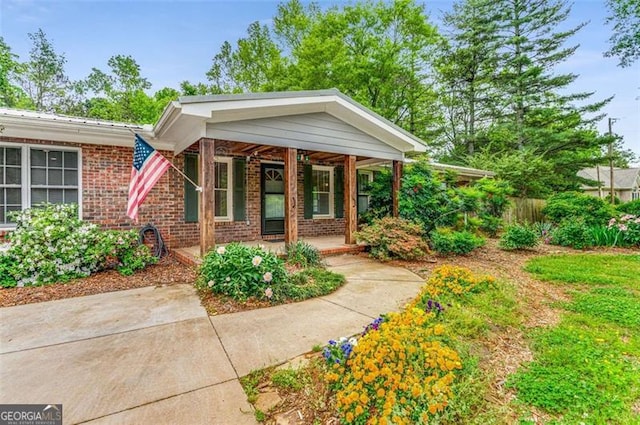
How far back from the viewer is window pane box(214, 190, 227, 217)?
774cm

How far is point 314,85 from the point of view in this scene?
16469 millimetres

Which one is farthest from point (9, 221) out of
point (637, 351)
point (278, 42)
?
point (278, 42)

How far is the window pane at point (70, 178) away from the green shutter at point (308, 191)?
5490 millimetres

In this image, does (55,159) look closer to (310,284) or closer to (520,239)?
(310,284)

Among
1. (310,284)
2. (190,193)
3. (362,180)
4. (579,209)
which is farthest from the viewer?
(362,180)

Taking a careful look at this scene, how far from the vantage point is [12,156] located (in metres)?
5.69

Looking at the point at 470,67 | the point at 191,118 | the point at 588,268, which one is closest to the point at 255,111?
the point at 191,118

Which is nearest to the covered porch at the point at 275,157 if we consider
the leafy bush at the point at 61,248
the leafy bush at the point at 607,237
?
the leafy bush at the point at 61,248

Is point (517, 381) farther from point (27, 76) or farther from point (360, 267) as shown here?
point (27, 76)

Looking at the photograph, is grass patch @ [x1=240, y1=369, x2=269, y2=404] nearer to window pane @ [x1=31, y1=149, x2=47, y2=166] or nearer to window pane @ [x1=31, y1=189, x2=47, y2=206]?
window pane @ [x1=31, y1=189, x2=47, y2=206]

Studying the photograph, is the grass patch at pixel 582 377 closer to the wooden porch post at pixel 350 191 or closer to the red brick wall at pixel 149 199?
the wooden porch post at pixel 350 191

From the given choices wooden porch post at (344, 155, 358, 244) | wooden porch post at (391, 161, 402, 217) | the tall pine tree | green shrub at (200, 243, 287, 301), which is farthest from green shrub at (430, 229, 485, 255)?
the tall pine tree

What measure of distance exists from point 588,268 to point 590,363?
492cm

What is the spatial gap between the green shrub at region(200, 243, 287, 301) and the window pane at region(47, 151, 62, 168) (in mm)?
4255
